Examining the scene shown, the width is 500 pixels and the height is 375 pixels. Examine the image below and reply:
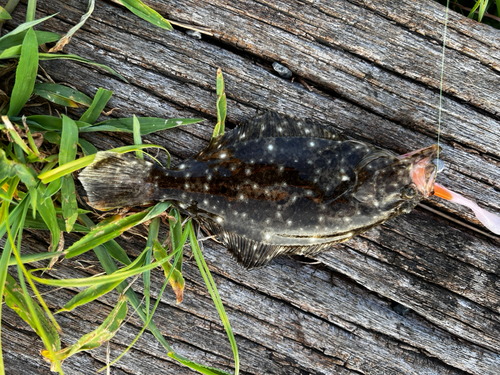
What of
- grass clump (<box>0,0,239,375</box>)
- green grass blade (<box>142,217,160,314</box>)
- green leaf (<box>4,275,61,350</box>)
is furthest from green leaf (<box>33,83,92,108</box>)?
green leaf (<box>4,275,61,350</box>)

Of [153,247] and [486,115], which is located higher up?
[486,115]

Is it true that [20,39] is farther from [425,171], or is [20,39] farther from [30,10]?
[425,171]

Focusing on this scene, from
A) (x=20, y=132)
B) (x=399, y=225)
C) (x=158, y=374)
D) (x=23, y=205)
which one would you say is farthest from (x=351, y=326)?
(x=20, y=132)

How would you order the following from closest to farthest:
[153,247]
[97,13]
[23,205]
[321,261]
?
[23,205] → [153,247] → [97,13] → [321,261]

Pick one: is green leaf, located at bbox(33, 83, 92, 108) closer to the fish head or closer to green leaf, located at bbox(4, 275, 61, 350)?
green leaf, located at bbox(4, 275, 61, 350)

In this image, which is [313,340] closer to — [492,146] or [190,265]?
[190,265]

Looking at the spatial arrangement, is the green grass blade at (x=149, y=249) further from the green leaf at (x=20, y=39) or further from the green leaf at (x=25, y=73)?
the green leaf at (x=20, y=39)

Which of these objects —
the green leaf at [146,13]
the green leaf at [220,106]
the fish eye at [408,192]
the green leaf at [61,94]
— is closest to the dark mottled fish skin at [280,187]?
the fish eye at [408,192]
